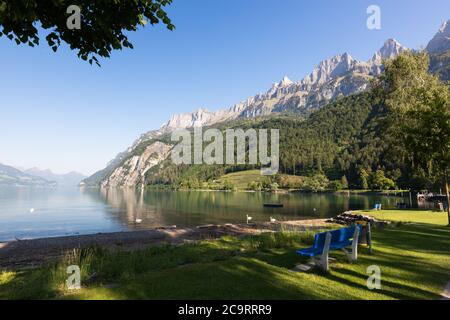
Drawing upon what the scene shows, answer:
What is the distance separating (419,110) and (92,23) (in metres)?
23.9

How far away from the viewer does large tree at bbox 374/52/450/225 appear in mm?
21812

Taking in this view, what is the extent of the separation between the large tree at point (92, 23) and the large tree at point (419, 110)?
859 inches

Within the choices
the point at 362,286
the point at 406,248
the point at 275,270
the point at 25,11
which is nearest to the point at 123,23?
the point at 25,11

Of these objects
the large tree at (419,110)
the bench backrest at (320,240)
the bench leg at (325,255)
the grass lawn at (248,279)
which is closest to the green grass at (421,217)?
the large tree at (419,110)

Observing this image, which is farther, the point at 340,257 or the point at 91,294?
the point at 340,257

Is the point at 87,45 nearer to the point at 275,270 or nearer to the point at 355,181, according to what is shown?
the point at 275,270

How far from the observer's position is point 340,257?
37.6ft

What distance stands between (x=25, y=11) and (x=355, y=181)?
190589 millimetres

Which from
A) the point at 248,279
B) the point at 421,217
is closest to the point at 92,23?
the point at 248,279

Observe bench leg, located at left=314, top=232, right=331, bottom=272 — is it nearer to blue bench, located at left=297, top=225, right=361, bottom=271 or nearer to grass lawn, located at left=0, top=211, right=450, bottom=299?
blue bench, located at left=297, top=225, right=361, bottom=271

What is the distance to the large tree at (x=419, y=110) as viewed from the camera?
71.6 ft

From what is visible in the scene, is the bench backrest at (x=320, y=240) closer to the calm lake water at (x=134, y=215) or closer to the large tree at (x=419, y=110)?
the large tree at (x=419, y=110)

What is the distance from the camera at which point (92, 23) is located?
7.74m
